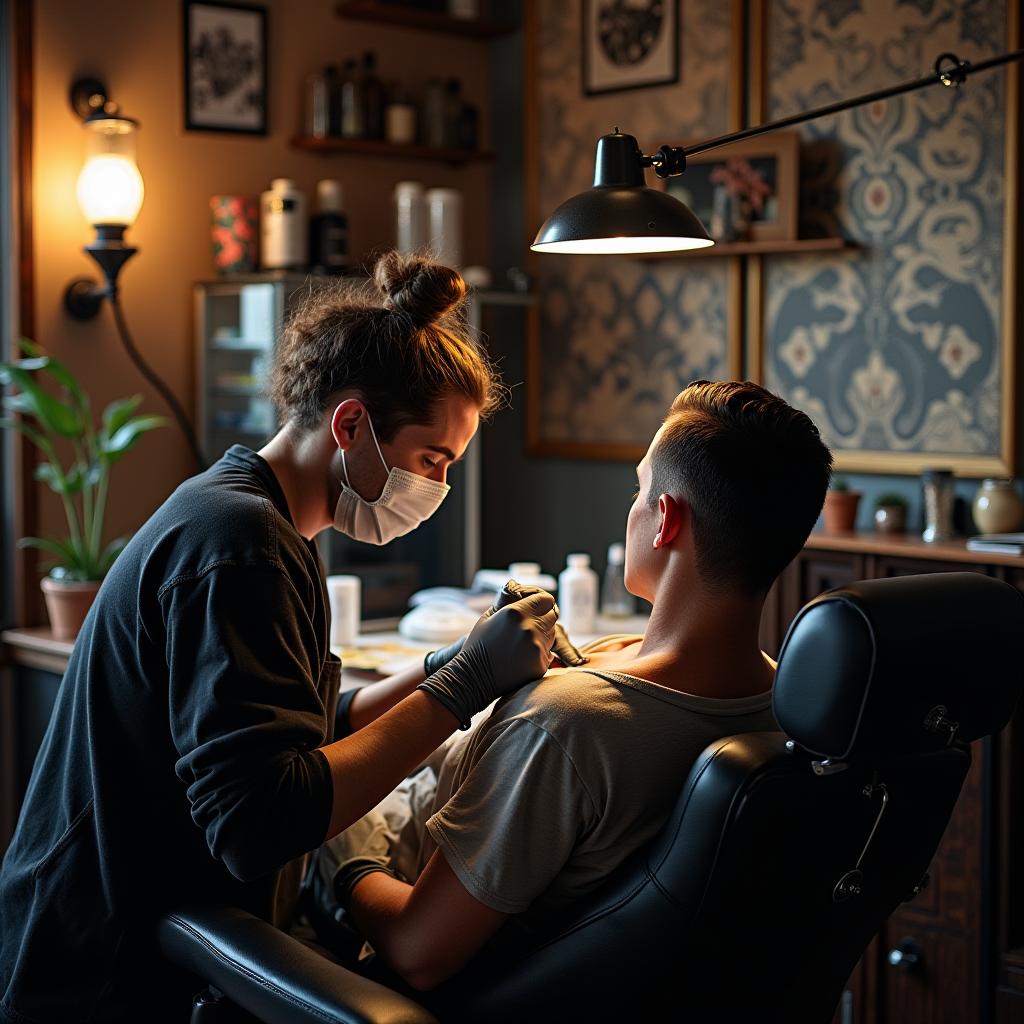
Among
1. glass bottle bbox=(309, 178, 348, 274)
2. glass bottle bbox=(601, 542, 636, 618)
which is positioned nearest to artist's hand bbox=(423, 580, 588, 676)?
glass bottle bbox=(601, 542, 636, 618)

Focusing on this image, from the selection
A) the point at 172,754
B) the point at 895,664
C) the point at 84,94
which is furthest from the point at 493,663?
the point at 84,94

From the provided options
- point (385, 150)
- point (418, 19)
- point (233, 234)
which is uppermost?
point (418, 19)

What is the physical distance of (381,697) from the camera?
193 cm

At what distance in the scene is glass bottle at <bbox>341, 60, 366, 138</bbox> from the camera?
12.9 ft

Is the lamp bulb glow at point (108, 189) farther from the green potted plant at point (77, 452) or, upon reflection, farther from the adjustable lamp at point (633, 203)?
the adjustable lamp at point (633, 203)

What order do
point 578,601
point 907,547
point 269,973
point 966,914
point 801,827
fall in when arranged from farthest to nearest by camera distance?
point 578,601 < point 907,547 < point 966,914 < point 269,973 < point 801,827

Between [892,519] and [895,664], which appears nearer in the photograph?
[895,664]

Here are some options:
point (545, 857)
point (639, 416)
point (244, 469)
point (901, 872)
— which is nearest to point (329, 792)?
point (545, 857)

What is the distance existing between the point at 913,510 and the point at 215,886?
2.22 m

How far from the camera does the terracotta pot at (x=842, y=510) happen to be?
3178 millimetres

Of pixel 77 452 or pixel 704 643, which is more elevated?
pixel 77 452

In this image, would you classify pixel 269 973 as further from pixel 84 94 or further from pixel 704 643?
pixel 84 94

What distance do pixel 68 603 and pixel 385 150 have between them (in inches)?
65.2

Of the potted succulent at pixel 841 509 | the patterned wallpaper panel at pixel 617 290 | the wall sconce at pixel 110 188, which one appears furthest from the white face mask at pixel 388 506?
the patterned wallpaper panel at pixel 617 290
